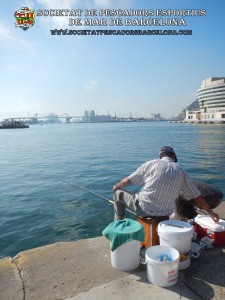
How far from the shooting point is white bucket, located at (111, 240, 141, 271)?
3.38m

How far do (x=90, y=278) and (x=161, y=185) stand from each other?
1.52 meters

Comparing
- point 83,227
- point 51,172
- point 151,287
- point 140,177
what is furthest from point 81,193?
point 151,287

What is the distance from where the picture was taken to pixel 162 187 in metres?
3.63

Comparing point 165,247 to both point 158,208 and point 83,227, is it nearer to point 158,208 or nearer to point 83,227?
point 158,208

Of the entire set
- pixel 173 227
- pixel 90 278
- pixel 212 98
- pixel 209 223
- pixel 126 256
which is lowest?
pixel 90 278

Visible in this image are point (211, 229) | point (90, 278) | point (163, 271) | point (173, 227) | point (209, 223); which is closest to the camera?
point (163, 271)

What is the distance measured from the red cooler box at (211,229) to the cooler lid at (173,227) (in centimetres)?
63

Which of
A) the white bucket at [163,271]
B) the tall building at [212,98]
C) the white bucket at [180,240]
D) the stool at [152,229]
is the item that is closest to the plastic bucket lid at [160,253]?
the white bucket at [163,271]

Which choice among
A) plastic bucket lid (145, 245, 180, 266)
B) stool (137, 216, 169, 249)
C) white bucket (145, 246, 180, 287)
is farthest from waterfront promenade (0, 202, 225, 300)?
stool (137, 216, 169, 249)

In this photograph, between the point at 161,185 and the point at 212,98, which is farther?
the point at 212,98

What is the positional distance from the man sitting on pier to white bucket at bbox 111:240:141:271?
56 cm

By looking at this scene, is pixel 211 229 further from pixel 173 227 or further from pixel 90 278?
pixel 90 278

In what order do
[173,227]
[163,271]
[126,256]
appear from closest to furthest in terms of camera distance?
[163,271], [126,256], [173,227]

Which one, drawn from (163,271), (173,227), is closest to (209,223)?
(173,227)
